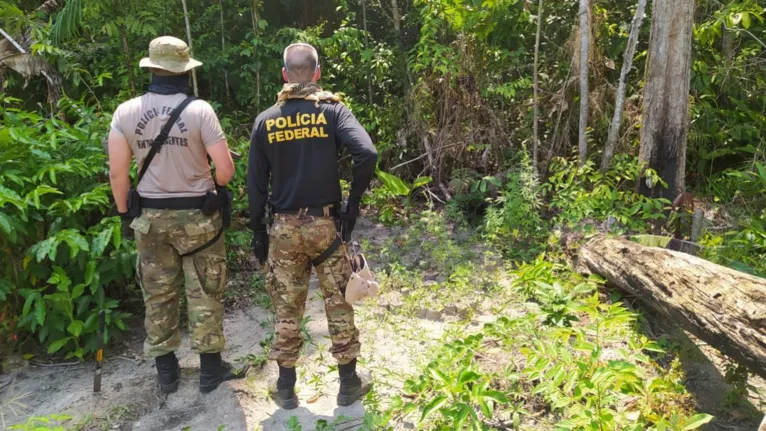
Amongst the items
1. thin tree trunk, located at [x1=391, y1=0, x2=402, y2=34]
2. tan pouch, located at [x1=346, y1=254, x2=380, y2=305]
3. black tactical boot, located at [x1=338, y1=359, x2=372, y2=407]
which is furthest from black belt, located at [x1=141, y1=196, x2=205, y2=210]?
thin tree trunk, located at [x1=391, y1=0, x2=402, y2=34]

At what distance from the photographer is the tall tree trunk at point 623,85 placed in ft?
18.2

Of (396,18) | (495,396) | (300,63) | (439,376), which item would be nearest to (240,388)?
(439,376)

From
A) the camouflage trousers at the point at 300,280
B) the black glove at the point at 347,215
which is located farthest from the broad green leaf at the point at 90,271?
the black glove at the point at 347,215

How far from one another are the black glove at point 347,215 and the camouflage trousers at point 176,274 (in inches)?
35.6

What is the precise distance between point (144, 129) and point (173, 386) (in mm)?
1744

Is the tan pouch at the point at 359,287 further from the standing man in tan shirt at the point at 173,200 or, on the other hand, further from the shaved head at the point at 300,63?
the shaved head at the point at 300,63

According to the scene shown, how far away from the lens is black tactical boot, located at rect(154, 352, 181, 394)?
11.8 ft

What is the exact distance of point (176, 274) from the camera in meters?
3.55

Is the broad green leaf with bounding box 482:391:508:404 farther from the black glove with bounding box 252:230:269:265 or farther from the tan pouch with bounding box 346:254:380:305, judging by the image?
the black glove with bounding box 252:230:269:265

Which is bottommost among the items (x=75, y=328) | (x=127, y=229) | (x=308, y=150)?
(x=75, y=328)

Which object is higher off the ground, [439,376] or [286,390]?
[439,376]

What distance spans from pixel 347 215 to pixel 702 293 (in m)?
2.23

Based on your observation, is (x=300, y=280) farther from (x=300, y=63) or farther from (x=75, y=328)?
(x=75, y=328)

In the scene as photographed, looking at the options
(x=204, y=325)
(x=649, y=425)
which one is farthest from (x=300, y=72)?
(x=649, y=425)
